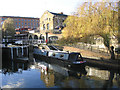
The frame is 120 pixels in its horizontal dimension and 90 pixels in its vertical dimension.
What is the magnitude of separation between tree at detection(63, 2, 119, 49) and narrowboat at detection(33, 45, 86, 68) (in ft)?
10.7

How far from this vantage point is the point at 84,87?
1123 cm

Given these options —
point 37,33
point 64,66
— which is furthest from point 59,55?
point 37,33

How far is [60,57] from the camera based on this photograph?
68.3 ft

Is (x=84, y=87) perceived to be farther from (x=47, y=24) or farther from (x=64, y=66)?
(x=47, y=24)

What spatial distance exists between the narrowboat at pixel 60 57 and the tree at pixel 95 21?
3.25 m

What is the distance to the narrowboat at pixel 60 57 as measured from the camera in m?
18.5

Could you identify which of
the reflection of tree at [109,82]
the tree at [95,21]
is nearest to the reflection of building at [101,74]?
the reflection of tree at [109,82]

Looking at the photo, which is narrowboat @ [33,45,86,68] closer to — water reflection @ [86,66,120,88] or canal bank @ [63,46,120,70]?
canal bank @ [63,46,120,70]

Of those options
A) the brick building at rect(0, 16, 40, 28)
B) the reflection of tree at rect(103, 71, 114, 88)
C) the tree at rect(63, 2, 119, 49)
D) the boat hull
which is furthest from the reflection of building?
the brick building at rect(0, 16, 40, 28)

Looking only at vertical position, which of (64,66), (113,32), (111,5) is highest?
(111,5)

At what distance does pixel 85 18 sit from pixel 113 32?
3918 millimetres

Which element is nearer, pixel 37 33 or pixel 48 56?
pixel 48 56

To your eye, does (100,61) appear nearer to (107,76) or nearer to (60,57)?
(107,76)

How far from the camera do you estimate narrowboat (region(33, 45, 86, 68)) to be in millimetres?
18542
